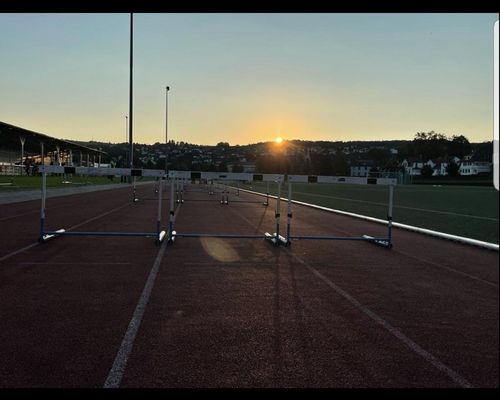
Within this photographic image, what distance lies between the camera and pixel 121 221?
15914 mm

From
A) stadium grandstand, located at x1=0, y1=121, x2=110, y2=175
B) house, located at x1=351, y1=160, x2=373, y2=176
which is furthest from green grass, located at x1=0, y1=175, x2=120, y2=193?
house, located at x1=351, y1=160, x2=373, y2=176

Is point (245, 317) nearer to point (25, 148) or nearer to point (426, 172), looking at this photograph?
point (25, 148)

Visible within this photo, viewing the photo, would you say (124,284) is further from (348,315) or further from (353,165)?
(353,165)

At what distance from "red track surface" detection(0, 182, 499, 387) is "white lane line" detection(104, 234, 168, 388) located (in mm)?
20

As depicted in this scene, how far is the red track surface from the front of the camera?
3.77 metres

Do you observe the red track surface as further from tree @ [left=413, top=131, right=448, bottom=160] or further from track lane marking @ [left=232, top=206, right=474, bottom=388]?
tree @ [left=413, top=131, right=448, bottom=160]

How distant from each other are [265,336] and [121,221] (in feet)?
39.7

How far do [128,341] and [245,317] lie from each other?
1.41m

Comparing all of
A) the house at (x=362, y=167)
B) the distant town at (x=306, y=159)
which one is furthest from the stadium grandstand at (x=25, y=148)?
the house at (x=362, y=167)

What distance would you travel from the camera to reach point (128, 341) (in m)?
4.52

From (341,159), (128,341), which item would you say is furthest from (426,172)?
(128,341)

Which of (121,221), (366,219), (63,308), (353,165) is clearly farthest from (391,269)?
(353,165)

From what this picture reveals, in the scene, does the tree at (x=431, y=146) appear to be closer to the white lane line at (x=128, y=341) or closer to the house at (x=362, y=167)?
the house at (x=362, y=167)

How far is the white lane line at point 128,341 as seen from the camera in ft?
12.0
